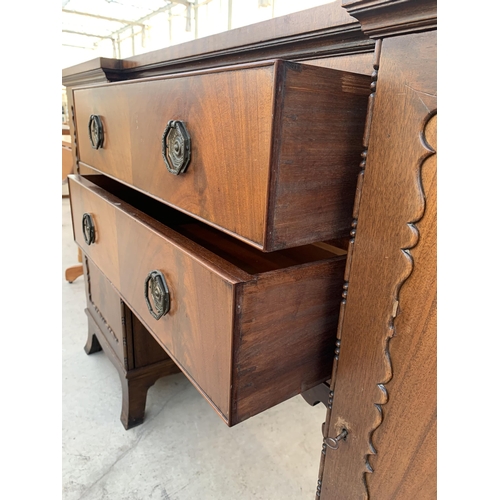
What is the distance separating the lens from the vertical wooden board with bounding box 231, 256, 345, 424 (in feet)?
1.09

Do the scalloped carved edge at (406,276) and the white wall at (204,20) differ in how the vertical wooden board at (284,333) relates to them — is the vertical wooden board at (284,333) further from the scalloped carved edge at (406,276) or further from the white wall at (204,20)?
the white wall at (204,20)

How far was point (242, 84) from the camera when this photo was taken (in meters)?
0.30

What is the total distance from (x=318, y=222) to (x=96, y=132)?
470 millimetres

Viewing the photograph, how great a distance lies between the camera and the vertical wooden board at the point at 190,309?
1.13 feet

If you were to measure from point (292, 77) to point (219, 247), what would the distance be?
40 centimetres

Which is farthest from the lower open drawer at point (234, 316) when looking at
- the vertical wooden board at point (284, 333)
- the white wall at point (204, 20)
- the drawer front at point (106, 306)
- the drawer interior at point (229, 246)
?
the white wall at point (204, 20)

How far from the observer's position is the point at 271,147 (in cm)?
28

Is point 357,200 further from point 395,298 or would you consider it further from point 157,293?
point 157,293

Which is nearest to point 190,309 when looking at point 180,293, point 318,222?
point 180,293

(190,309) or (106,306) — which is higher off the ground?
(190,309)

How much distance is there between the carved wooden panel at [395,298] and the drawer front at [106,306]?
0.58m

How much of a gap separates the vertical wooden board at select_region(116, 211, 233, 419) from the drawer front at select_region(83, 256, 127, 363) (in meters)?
0.35

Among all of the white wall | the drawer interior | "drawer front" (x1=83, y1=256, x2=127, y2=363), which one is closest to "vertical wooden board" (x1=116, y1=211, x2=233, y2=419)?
the drawer interior

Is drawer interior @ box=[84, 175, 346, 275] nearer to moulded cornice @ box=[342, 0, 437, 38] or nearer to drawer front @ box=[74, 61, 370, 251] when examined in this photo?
drawer front @ box=[74, 61, 370, 251]
